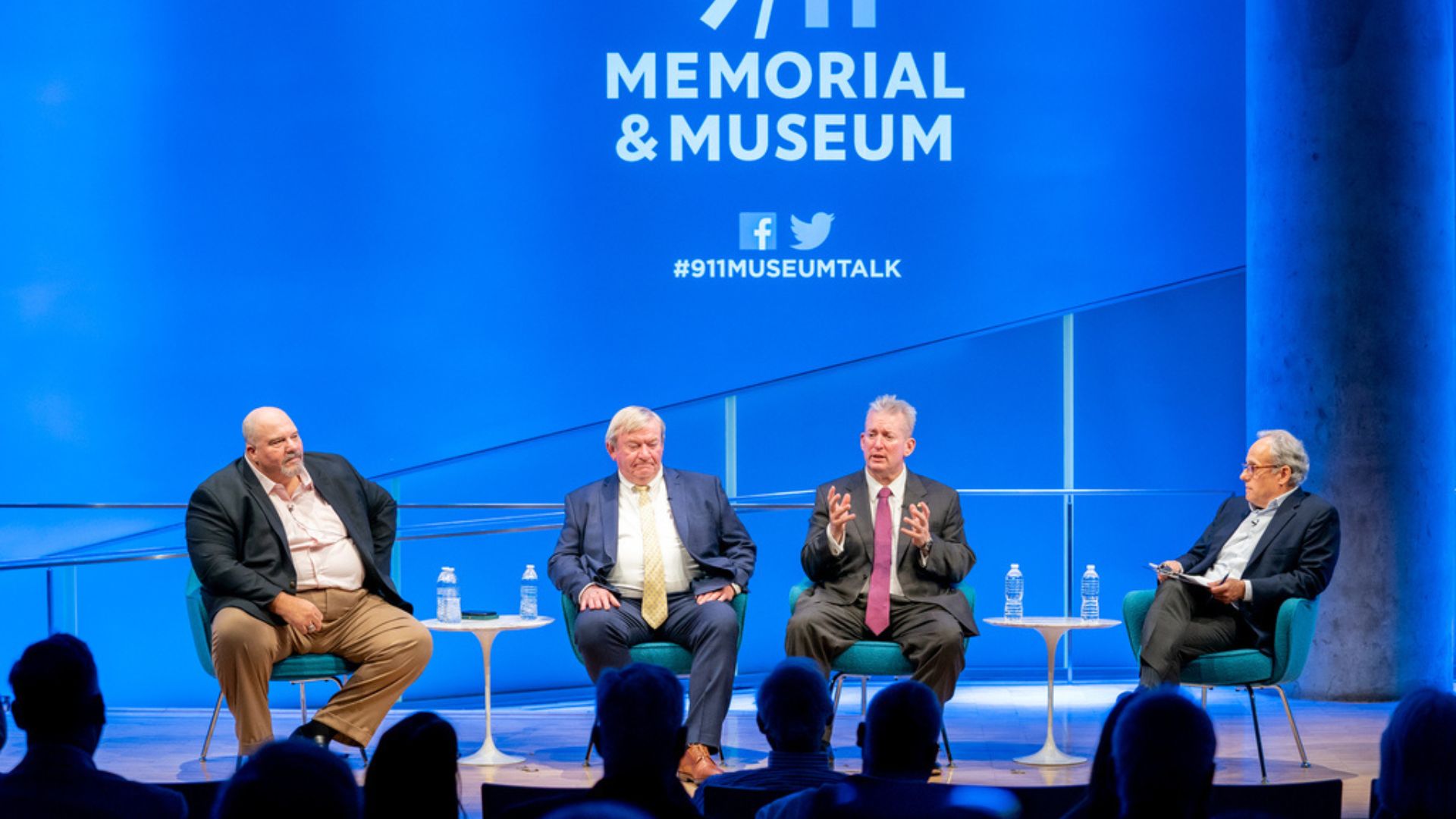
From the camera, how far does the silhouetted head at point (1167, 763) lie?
2.10 metres

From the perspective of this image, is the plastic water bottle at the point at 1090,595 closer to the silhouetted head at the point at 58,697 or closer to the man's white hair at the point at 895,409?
the man's white hair at the point at 895,409

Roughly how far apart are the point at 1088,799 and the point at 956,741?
11.0ft

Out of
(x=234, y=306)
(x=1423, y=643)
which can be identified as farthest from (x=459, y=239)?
(x=1423, y=643)

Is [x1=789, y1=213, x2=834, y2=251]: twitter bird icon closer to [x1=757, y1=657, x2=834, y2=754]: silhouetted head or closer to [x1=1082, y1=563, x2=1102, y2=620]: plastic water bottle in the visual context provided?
[x1=1082, y1=563, x2=1102, y2=620]: plastic water bottle

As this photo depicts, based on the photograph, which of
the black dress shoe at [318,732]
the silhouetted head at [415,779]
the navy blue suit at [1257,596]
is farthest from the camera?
the navy blue suit at [1257,596]

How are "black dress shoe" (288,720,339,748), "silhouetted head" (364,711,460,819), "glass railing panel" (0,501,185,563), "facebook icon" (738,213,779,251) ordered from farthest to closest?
"glass railing panel" (0,501,185,563), "facebook icon" (738,213,779,251), "black dress shoe" (288,720,339,748), "silhouetted head" (364,711,460,819)

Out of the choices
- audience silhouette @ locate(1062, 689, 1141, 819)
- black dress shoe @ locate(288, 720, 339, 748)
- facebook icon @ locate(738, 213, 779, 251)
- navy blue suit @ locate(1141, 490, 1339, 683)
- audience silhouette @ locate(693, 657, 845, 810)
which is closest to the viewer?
audience silhouette @ locate(1062, 689, 1141, 819)

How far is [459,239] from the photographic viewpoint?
22.3 ft

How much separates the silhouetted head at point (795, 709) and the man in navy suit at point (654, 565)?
1978 millimetres

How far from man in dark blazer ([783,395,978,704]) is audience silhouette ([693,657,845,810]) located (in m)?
2.02

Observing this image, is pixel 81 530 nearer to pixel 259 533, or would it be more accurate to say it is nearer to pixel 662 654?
pixel 259 533

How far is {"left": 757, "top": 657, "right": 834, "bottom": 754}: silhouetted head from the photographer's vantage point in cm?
294

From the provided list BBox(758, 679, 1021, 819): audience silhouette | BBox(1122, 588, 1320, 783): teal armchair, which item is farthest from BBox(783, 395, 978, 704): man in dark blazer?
BBox(758, 679, 1021, 819): audience silhouette

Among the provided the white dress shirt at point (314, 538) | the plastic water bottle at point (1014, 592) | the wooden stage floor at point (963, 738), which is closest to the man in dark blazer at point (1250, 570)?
the wooden stage floor at point (963, 738)
